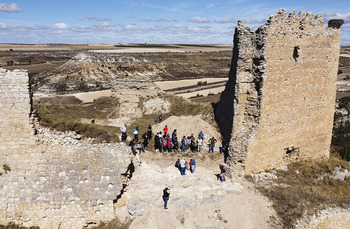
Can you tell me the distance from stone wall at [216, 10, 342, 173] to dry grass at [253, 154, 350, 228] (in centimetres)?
84

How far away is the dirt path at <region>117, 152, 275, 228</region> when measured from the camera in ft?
29.6

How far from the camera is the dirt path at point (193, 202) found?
9.03 meters

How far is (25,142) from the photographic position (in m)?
8.70

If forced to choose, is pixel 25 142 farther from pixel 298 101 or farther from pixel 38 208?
pixel 298 101

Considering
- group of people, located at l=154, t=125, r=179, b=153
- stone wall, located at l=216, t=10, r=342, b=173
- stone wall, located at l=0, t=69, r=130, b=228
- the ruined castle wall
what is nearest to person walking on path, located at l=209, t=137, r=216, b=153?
stone wall, located at l=216, t=10, r=342, b=173

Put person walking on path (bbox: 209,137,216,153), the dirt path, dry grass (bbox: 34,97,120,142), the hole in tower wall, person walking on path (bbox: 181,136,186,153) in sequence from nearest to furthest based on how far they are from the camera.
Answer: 1. the dirt path
2. dry grass (bbox: 34,97,120,142)
3. the hole in tower wall
4. person walking on path (bbox: 181,136,186,153)
5. person walking on path (bbox: 209,137,216,153)

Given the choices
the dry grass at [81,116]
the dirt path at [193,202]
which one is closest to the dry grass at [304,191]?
the dirt path at [193,202]

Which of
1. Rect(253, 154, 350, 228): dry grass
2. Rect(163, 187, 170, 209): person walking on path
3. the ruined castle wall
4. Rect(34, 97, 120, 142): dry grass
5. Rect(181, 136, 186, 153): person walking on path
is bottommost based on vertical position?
Rect(253, 154, 350, 228): dry grass

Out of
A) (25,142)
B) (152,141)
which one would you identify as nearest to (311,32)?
(152,141)

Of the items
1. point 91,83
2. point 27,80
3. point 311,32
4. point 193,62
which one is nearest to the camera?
point 27,80

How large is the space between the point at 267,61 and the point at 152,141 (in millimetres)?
6935

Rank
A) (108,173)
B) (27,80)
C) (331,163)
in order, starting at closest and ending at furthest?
(27,80), (108,173), (331,163)

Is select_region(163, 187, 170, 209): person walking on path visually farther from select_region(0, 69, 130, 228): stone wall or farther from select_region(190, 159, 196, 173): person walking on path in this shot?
select_region(190, 159, 196, 173): person walking on path

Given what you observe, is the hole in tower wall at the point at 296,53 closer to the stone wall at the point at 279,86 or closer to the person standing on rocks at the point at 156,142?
the stone wall at the point at 279,86
